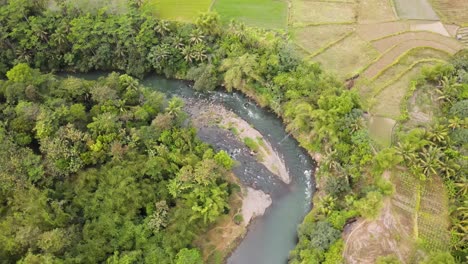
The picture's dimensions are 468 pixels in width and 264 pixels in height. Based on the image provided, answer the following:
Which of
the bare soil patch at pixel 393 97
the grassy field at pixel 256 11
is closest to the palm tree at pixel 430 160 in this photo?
the bare soil patch at pixel 393 97

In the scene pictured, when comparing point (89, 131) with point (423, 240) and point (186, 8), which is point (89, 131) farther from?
point (423, 240)

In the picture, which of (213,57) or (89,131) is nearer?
(89,131)

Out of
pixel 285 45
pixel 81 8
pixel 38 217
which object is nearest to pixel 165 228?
pixel 38 217

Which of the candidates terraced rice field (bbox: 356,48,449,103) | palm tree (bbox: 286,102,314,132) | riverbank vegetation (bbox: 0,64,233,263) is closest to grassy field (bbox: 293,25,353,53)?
terraced rice field (bbox: 356,48,449,103)

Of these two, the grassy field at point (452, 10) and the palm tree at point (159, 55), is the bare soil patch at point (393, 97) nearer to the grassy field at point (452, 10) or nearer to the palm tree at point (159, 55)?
the grassy field at point (452, 10)

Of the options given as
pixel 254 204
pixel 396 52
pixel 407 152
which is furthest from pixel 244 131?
pixel 396 52

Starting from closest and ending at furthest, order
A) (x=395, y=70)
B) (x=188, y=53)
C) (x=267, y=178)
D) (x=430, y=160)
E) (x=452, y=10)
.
Result: (x=430, y=160) < (x=267, y=178) < (x=395, y=70) < (x=188, y=53) < (x=452, y=10)

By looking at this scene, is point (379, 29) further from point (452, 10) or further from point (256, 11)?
point (256, 11)
